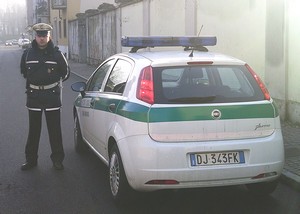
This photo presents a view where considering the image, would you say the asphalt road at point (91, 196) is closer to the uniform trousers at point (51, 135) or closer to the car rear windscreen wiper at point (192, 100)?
the uniform trousers at point (51, 135)

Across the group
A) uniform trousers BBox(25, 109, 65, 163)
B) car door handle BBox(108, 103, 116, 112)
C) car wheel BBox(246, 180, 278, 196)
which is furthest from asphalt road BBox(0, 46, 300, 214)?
car door handle BBox(108, 103, 116, 112)

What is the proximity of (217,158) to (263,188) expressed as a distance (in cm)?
94

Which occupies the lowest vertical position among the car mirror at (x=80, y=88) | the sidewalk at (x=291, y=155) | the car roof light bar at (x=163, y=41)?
the sidewalk at (x=291, y=155)

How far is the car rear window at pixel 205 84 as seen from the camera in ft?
14.5

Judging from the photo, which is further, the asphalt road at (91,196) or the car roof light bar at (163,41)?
the car roof light bar at (163,41)

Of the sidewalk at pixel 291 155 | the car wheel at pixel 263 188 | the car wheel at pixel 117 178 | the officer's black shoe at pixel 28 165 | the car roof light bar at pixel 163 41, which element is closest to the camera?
the car wheel at pixel 117 178

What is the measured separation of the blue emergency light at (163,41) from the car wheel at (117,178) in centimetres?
121

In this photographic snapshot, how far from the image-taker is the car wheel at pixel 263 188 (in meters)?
4.82

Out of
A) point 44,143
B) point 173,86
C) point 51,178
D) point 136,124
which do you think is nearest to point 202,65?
point 173,86

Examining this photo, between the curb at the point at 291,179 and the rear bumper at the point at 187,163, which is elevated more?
the rear bumper at the point at 187,163

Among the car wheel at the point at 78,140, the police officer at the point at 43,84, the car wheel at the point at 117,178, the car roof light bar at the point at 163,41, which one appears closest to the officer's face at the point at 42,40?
the police officer at the point at 43,84

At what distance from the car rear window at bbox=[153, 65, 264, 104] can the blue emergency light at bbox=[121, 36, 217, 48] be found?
0.77m

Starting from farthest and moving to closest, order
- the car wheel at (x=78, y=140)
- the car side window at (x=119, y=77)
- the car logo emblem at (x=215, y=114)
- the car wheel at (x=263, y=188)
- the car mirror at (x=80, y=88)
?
the car wheel at (x=78, y=140) < the car mirror at (x=80, y=88) < the car side window at (x=119, y=77) < the car wheel at (x=263, y=188) < the car logo emblem at (x=215, y=114)

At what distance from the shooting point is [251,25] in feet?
32.0
